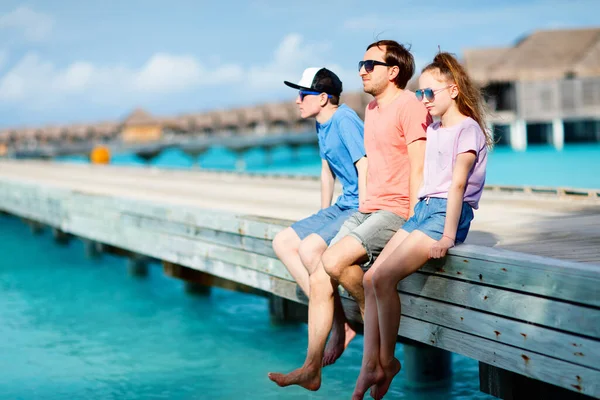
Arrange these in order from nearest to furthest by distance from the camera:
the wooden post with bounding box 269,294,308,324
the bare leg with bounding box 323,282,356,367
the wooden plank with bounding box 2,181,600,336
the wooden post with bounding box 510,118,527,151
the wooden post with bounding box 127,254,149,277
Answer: the wooden plank with bounding box 2,181,600,336 → the bare leg with bounding box 323,282,356,367 → the wooden post with bounding box 269,294,308,324 → the wooden post with bounding box 127,254,149,277 → the wooden post with bounding box 510,118,527,151

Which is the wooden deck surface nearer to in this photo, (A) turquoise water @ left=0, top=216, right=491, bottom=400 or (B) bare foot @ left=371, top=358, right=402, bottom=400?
(B) bare foot @ left=371, top=358, right=402, bottom=400

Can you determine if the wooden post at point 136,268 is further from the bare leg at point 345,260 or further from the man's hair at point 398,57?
the man's hair at point 398,57

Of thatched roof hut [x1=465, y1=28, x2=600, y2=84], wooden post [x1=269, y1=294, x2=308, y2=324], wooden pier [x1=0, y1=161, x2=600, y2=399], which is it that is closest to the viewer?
wooden pier [x1=0, y1=161, x2=600, y2=399]

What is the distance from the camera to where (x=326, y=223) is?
5.39m

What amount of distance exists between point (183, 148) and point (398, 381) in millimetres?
35578

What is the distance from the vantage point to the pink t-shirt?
14.4 ft

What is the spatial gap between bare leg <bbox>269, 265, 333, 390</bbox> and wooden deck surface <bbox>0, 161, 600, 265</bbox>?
1161 millimetres

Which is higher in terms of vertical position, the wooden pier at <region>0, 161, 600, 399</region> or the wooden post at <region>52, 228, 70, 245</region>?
the wooden pier at <region>0, 161, 600, 399</region>

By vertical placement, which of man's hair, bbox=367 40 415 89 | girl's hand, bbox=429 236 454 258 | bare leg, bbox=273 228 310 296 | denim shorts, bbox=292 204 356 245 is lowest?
bare leg, bbox=273 228 310 296

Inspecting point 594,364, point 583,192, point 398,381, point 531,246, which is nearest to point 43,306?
point 398,381

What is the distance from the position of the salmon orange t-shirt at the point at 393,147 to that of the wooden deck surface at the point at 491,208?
0.84 m

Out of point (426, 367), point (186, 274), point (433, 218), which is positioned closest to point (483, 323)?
point (433, 218)

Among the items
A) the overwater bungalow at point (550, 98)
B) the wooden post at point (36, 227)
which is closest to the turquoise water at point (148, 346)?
the wooden post at point (36, 227)

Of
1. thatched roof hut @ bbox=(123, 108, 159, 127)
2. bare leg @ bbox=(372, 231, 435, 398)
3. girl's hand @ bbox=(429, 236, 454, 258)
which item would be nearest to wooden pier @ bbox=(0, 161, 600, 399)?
girl's hand @ bbox=(429, 236, 454, 258)
